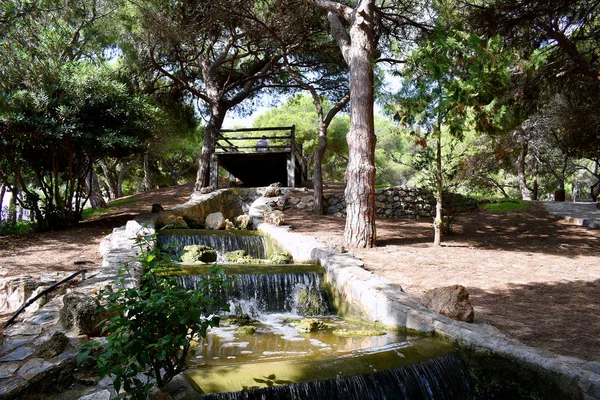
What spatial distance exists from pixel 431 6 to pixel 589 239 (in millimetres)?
6938

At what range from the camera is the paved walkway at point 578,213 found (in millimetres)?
11398

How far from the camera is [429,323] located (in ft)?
13.0

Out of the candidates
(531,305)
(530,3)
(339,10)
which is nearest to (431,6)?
(530,3)

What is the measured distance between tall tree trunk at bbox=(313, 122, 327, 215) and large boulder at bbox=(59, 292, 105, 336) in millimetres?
8548

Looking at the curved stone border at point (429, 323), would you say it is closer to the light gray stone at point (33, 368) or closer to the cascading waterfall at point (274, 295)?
the cascading waterfall at point (274, 295)

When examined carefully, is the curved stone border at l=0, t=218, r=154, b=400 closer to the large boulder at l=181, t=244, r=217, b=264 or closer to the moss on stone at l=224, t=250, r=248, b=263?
the large boulder at l=181, t=244, r=217, b=264

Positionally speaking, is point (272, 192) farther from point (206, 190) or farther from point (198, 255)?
point (198, 255)

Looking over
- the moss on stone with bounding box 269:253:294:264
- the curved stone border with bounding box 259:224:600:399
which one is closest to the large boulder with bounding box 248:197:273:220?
the moss on stone with bounding box 269:253:294:264

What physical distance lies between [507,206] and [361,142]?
8.36 meters

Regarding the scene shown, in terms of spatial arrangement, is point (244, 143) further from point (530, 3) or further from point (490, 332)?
point (490, 332)

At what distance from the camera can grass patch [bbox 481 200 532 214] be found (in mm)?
13711

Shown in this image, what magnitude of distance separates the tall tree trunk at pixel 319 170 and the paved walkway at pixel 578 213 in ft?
22.9

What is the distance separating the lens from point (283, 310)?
5914 mm

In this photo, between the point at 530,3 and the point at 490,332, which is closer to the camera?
the point at 490,332
